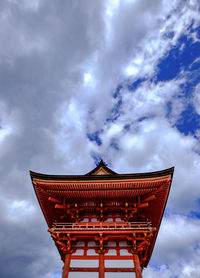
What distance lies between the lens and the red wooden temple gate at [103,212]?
1222 centimetres

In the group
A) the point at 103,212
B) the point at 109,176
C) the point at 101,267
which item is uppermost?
the point at 109,176

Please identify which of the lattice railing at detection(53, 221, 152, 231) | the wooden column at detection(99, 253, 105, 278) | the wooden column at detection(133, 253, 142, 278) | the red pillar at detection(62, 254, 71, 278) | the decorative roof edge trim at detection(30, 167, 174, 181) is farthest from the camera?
the decorative roof edge trim at detection(30, 167, 174, 181)

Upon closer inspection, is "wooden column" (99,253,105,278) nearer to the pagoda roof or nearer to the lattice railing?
the lattice railing

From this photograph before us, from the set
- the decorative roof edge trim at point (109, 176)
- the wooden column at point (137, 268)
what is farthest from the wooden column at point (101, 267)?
the decorative roof edge trim at point (109, 176)

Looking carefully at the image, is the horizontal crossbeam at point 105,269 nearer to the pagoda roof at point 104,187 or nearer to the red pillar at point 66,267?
the red pillar at point 66,267

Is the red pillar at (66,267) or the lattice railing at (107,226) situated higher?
the lattice railing at (107,226)

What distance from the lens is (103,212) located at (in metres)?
14.8

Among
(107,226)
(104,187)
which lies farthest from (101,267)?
(104,187)

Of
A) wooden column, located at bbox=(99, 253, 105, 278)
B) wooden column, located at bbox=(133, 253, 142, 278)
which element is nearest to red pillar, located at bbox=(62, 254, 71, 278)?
wooden column, located at bbox=(99, 253, 105, 278)

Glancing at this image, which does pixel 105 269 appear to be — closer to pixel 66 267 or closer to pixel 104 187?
pixel 66 267

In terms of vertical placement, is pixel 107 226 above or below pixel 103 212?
below

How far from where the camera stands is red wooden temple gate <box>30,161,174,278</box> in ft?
40.1

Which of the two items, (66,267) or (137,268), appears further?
(66,267)

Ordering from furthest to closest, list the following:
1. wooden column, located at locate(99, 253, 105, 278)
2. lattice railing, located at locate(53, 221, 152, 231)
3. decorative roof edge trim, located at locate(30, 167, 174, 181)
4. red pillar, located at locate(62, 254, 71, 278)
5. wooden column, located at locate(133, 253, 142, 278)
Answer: decorative roof edge trim, located at locate(30, 167, 174, 181) < lattice railing, located at locate(53, 221, 152, 231) < red pillar, located at locate(62, 254, 71, 278) < wooden column, located at locate(99, 253, 105, 278) < wooden column, located at locate(133, 253, 142, 278)
